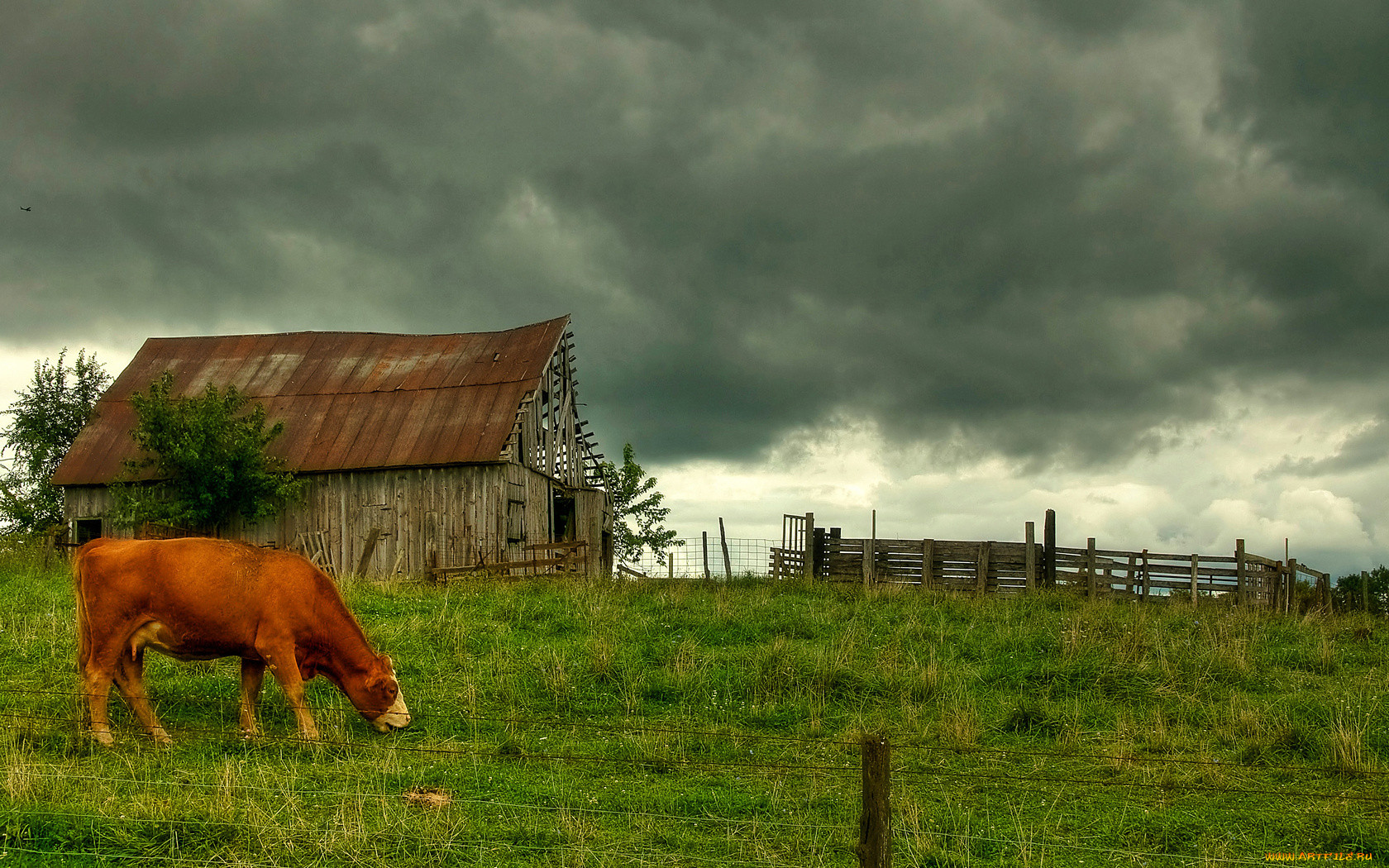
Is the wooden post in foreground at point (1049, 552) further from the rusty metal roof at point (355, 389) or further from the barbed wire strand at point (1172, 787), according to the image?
the barbed wire strand at point (1172, 787)

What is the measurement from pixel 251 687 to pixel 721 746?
4277 mm

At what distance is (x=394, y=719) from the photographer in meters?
9.85

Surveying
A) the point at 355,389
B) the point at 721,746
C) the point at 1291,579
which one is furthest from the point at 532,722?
the point at 1291,579

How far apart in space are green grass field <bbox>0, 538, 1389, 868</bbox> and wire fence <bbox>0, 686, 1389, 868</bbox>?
3cm

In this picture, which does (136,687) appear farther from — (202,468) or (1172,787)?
(202,468)

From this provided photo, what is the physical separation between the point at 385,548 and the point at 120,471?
744 centimetres

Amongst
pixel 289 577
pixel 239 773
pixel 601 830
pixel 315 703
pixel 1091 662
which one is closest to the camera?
pixel 601 830

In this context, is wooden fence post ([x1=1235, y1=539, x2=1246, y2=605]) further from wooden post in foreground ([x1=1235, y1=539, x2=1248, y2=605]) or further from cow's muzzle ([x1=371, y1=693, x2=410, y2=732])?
cow's muzzle ([x1=371, y1=693, x2=410, y2=732])

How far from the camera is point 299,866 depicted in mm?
6074

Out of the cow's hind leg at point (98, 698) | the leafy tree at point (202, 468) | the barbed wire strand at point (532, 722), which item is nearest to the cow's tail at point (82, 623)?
the cow's hind leg at point (98, 698)

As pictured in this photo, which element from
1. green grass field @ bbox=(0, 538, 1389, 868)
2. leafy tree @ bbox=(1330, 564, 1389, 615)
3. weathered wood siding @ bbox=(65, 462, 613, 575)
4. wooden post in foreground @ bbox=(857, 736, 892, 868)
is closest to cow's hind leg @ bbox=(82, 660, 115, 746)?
green grass field @ bbox=(0, 538, 1389, 868)

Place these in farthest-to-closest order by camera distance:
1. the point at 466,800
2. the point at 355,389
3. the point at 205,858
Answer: the point at 355,389 → the point at 466,800 → the point at 205,858

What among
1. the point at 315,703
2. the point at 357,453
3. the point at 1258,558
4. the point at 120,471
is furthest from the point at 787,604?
the point at 120,471

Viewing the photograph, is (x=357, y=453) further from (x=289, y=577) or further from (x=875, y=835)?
(x=875, y=835)
